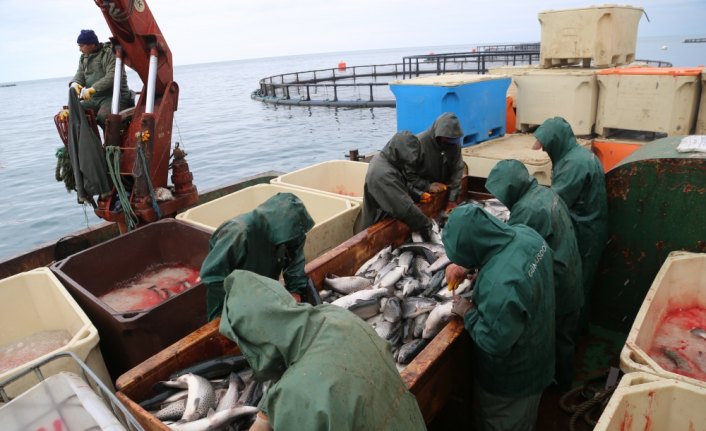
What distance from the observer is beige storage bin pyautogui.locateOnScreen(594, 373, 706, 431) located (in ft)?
7.29

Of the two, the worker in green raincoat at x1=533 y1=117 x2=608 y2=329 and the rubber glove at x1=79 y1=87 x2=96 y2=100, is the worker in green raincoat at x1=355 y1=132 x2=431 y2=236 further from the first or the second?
the rubber glove at x1=79 y1=87 x2=96 y2=100

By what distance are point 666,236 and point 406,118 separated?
3.87 meters

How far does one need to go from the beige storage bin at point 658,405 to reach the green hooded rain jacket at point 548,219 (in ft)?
4.02

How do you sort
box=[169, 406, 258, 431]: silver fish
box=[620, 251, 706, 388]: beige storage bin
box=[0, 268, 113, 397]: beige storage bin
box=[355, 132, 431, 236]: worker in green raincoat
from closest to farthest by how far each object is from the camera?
box=[169, 406, 258, 431]: silver fish → box=[620, 251, 706, 388]: beige storage bin → box=[0, 268, 113, 397]: beige storage bin → box=[355, 132, 431, 236]: worker in green raincoat

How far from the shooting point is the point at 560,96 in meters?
6.38

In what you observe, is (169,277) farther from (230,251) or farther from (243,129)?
(243,129)

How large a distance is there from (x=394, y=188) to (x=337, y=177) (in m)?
3.35

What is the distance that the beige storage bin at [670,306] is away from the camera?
2.80 meters

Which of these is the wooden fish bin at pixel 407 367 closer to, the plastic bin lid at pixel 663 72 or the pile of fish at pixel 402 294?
the pile of fish at pixel 402 294

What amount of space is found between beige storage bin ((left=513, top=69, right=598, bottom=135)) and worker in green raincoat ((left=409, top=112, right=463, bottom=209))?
74.0 inches

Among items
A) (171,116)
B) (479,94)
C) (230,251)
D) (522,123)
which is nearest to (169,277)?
(171,116)

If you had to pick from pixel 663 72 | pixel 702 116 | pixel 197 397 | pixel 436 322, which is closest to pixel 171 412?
pixel 197 397

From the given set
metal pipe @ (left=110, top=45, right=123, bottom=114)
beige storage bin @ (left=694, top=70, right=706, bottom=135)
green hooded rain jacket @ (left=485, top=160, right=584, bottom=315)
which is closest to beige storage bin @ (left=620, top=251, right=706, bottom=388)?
green hooded rain jacket @ (left=485, top=160, right=584, bottom=315)

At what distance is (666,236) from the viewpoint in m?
4.09
